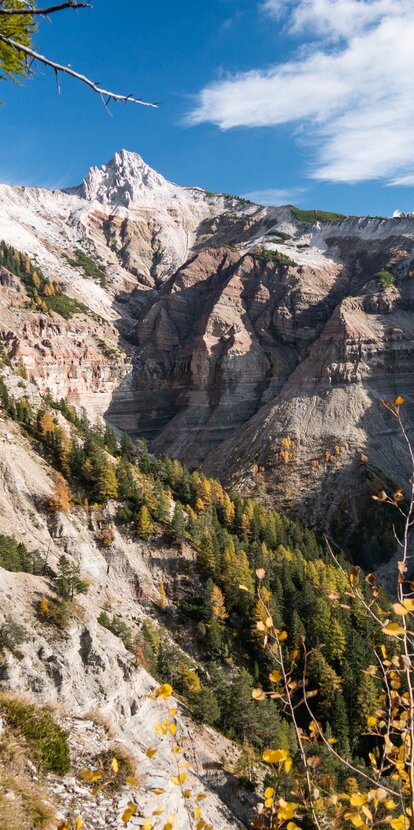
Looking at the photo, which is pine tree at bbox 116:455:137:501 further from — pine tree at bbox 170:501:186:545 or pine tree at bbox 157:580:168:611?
pine tree at bbox 157:580:168:611

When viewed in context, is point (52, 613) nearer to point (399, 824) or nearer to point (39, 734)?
point (39, 734)

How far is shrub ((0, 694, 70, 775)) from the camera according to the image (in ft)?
29.4

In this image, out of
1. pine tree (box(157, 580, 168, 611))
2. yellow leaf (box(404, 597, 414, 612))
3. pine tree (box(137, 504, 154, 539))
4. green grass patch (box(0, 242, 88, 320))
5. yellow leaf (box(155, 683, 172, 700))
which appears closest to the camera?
yellow leaf (box(404, 597, 414, 612))

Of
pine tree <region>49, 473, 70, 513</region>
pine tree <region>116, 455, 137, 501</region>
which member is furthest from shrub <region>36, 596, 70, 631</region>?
pine tree <region>116, 455, 137, 501</region>

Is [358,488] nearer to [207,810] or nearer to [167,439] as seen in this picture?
[167,439]

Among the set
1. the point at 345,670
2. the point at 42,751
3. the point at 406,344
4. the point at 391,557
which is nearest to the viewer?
the point at 42,751

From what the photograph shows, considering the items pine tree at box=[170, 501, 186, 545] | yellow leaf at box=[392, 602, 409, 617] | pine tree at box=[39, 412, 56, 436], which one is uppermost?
yellow leaf at box=[392, 602, 409, 617]

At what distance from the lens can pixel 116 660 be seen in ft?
69.8

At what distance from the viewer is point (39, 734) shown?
30.9 ft

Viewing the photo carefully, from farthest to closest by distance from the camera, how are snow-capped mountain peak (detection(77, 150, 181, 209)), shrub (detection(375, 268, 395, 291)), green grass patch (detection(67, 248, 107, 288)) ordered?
snow-capped mountain peak (detection(77, 150, 181, 209))
green grass patch (detection(67, 248, 107, 288))
shrub (detection(375, 268, 395, 291))

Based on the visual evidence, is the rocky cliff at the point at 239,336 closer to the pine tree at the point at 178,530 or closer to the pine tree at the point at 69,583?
the pine tree at the point at 178,530

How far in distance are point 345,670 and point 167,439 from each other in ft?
205

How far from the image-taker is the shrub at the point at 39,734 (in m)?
8.96

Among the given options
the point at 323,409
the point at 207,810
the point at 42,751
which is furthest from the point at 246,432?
the point at 42,751
